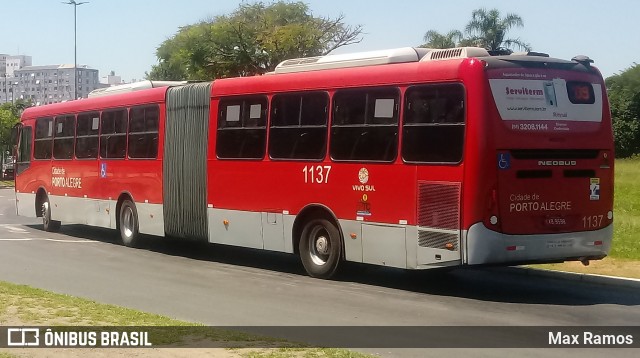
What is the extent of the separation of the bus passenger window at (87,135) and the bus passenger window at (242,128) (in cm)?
578

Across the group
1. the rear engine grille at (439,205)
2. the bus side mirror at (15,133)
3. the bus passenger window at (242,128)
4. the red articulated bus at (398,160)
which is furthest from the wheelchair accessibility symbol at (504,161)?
the bus side mirror at (15,133)

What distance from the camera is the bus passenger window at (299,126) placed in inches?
590

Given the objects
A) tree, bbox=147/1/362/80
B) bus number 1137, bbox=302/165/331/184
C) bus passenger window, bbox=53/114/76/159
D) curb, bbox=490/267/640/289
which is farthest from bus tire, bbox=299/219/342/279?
tree, bbox=147/1/362/80

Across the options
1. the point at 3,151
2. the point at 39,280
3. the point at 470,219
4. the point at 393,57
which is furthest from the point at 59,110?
the point at 3,151

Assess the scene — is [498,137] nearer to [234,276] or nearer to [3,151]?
[234,276]

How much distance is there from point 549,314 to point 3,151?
71.5 meters

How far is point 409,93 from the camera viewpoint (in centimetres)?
1345

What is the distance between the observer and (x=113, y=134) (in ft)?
69.8

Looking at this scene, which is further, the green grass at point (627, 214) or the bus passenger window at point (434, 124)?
the green grass at point (627, 214)

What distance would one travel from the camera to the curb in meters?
14.0

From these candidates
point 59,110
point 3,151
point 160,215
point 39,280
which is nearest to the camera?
point 39,280

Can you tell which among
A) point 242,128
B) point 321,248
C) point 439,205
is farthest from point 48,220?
point 439,205

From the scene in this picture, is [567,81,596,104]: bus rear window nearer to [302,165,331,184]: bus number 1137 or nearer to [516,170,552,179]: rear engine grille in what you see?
[516,170,552,179]: rear engine grille

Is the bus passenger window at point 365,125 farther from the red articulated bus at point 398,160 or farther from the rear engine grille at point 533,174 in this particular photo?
the rear engine grille at point 533,174
